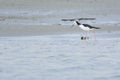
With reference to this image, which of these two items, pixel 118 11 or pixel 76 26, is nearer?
pixel 76 26

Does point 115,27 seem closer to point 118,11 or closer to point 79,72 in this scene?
point 118,11

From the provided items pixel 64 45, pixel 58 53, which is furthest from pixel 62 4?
pixel 58 53

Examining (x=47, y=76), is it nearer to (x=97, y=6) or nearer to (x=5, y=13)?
(x=5, y=13)

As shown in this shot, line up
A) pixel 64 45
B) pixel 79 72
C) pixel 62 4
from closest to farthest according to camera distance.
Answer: pixel 79 72 < pixel 64 45 < pixel 62 4

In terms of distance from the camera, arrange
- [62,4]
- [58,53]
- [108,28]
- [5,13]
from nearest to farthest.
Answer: [58,53]
[108,28]
[5,13]
[62,4]

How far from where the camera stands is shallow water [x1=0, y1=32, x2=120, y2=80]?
9.58 metres

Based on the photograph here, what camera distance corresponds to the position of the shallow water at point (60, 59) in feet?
31.4

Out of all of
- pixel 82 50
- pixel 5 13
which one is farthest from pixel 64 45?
pixel 5 13

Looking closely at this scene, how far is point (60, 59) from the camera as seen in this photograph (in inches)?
453

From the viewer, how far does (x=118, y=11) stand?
1014 inches

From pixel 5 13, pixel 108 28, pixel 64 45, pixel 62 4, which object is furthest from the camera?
pixel 62 4

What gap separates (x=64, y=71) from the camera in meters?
9.96

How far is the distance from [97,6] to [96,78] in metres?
18.7

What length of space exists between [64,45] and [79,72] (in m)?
4.42
